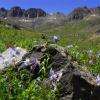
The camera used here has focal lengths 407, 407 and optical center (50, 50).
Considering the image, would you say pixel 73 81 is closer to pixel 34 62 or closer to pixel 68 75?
pixel 68 75

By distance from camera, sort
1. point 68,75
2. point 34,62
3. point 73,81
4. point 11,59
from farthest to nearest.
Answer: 1. point 11,59
2. point 34,62
3. point 68,75
4. point 73,81

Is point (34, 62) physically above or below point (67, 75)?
above

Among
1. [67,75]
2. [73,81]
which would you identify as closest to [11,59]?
[67,75]

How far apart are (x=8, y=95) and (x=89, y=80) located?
1.48 meters

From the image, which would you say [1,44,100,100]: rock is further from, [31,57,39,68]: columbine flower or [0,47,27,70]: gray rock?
[0,47,27,70]: gray rock

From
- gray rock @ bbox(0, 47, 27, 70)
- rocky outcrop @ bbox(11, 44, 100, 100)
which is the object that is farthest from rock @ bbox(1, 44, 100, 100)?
gray rock @ bbox(0, 47, 27, 70)

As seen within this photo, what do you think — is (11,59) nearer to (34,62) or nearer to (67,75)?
(34,62)

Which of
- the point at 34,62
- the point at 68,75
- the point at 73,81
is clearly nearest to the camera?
the point at 73,81

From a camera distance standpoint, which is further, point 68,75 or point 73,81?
point 68,75

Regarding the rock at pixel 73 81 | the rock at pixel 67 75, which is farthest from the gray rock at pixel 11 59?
the rock at pixel 73 81

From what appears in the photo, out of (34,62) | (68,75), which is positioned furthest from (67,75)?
(34,62)

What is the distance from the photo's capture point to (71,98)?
724 cm

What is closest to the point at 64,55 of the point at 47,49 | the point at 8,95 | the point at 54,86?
the point at 47,49

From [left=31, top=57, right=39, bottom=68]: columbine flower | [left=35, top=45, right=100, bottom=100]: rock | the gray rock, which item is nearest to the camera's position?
[left=35, top=45, right=100, bottom=100]: rock
